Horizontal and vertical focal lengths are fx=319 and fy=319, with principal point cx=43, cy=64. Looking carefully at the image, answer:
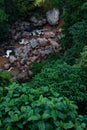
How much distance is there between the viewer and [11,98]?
14.0 feet

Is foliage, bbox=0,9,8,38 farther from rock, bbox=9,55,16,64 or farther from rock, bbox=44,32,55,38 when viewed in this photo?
rock, bbox=44,32,55,38

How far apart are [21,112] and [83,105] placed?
4536 mm

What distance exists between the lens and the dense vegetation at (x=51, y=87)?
12.6 feet

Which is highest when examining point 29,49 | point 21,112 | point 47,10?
point 21,112

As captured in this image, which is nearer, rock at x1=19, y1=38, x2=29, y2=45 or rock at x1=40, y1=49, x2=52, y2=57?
rock at x1=40, y1=49, x2=52, y2=57

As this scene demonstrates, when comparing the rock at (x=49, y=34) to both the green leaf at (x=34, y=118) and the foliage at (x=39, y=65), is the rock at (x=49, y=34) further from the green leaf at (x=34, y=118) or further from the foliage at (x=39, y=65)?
the green leaf at (x=34, y=118)

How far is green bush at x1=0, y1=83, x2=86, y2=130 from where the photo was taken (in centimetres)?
377

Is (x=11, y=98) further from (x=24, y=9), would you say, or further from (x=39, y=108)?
(x=24, y=9)

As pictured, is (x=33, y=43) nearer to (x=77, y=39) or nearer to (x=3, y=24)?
(x=3, y=24)

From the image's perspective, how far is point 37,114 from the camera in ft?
12.5

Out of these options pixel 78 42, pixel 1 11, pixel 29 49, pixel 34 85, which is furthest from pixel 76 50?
pixel 1 11

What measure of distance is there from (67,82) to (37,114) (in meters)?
4.56

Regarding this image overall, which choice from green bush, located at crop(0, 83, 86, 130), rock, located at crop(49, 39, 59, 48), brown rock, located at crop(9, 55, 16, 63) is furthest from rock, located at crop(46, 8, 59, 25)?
green bush, located at crop(0, 83, 86, 130)

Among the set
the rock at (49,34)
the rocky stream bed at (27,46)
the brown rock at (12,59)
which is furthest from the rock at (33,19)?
the brown rock at (12,59)
